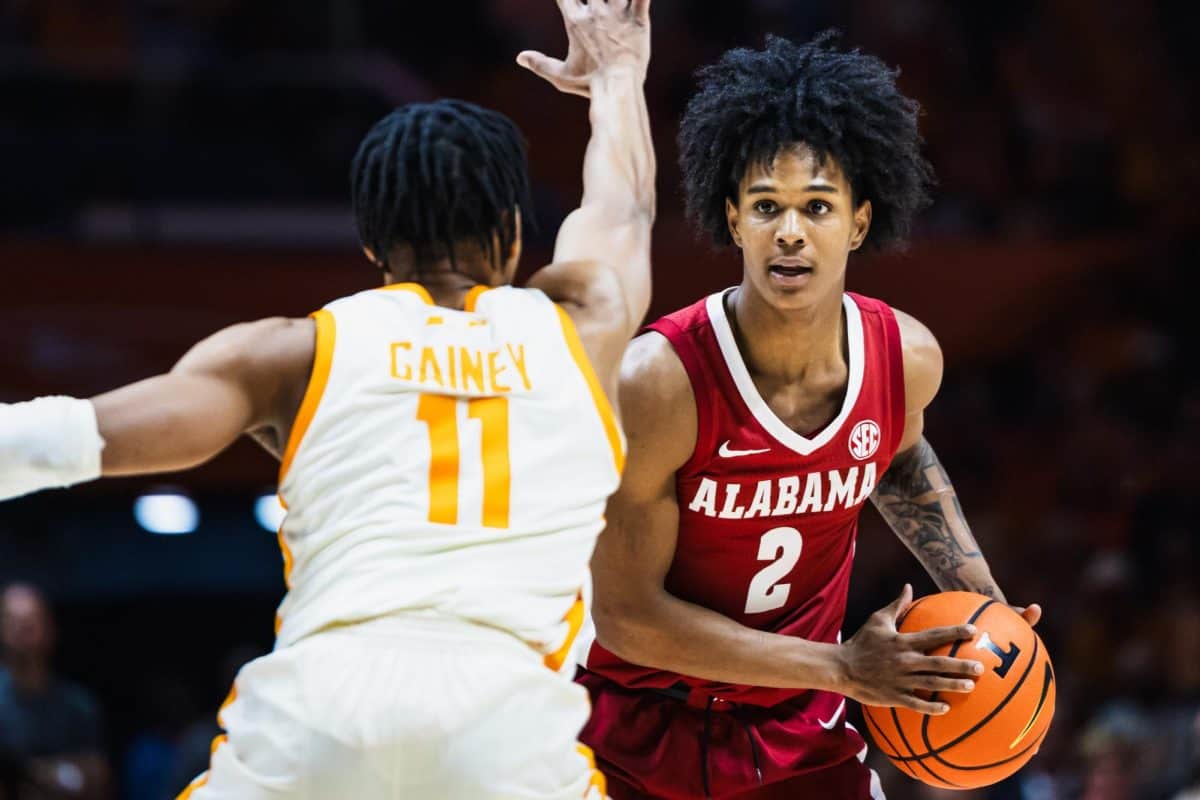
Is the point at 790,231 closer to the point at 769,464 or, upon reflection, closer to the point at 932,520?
the point at 769,464

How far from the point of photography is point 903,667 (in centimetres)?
384

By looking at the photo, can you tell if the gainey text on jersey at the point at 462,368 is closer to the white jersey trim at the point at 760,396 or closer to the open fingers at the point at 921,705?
the white jersey trim at the point at 760,396

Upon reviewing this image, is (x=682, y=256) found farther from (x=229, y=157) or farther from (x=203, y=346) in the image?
(x=203, y=346)

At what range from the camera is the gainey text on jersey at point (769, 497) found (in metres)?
4.08

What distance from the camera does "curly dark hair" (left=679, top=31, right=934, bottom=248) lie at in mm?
4090

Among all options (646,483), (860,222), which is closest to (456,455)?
(646,483)

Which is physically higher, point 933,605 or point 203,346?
point 203,346

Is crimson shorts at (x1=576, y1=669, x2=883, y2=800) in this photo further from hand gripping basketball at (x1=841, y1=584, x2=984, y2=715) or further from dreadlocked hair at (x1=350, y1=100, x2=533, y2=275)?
dreadlocked hair at (x1=350, y1=100, x2=533, y2=275)

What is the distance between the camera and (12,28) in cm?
1070

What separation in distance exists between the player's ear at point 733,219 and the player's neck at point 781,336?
0.43ft

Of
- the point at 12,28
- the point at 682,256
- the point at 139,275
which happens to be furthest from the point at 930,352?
the point at 12,28

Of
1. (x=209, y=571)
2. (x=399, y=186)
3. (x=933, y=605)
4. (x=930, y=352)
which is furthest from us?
(x=209, y=571)

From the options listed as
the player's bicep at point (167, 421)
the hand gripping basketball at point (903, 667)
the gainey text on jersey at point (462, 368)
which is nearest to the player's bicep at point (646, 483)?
the hand gripping basketball at point (903, 667)

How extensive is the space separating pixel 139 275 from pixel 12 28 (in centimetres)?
259
